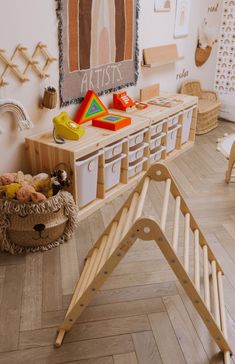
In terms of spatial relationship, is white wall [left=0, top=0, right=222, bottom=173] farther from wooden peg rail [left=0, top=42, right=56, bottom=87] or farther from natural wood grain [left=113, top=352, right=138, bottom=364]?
natural wood grain [left=113, top=352, right=138, bottom=364]

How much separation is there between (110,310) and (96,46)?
75.0 inches

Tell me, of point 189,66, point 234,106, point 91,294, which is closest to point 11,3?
point 91,294

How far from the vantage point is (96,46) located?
2770 millimetres

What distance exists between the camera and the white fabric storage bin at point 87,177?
7.73ft

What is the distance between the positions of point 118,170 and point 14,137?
0.81 m

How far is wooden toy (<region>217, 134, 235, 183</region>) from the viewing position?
9.72ft

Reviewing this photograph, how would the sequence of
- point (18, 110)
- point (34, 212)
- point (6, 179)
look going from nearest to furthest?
point (34, 212), point (6, 179), point (18, 110)

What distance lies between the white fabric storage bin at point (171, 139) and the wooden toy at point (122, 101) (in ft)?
1.50

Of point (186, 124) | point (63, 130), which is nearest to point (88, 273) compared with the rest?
point (63, 130)

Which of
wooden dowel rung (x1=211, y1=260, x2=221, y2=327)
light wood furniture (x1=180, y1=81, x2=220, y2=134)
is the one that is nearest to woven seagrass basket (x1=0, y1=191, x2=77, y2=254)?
wooden dowel rung (x1=211, y1=260, x2=221, y2=327)

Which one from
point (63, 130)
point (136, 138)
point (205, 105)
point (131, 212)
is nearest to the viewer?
point (131, 212)

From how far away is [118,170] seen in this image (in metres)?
2.78

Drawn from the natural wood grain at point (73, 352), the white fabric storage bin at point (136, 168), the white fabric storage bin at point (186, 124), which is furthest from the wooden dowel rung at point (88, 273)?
the white fabric storage bin at point (186, 124)

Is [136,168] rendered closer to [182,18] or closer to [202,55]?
[182,18]
